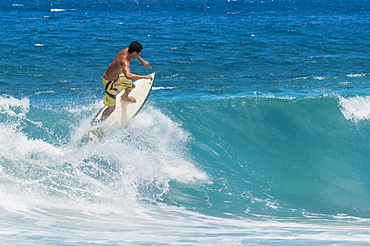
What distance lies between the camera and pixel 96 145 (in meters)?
8.95

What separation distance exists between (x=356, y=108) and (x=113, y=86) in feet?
20.6

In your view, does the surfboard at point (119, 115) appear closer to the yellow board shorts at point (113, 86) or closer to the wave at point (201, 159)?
the wave at point (201, 159)

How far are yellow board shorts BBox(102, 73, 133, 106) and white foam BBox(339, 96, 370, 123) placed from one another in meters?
5.61

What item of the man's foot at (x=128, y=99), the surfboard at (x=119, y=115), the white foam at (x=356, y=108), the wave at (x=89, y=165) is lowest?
the wave at (x=89, y=165)

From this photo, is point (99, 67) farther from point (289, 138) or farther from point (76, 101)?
point (289, 138)

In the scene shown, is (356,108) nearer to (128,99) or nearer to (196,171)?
(196,171)

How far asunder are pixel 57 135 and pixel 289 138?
5063mm

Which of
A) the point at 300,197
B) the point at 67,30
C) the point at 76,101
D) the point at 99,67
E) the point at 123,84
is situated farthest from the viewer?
the point at 67,30

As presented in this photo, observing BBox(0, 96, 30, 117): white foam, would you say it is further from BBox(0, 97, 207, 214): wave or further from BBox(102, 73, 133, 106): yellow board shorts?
BBox(102, 73, 133, 106): yellow board shorts

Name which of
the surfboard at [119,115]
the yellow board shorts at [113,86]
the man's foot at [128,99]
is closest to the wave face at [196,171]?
the surfboard at [119,115]

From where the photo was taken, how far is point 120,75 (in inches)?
344

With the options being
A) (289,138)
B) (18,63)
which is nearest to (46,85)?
(18,63)

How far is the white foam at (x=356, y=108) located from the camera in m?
11.3

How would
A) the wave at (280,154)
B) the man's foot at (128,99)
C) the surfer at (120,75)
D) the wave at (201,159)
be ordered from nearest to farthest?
the wave at (201,159)
the wave at (280,154)
the surfer at (120,75)
the man's foot at (128,99)
